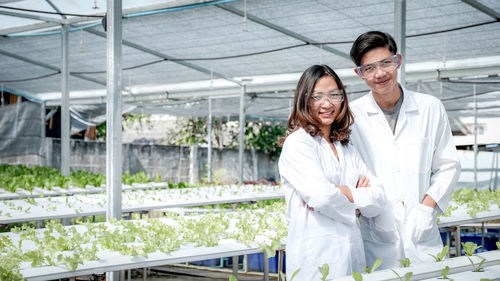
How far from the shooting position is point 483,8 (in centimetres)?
483

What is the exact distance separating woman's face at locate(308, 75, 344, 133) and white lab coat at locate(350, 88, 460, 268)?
338 millimetres

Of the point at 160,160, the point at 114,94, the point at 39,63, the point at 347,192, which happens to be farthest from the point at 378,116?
the point at 160,160

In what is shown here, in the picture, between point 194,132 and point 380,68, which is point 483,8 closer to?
point 380,68

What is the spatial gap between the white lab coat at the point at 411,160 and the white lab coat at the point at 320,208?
241 mm

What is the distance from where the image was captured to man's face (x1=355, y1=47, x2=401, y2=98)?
2125mm

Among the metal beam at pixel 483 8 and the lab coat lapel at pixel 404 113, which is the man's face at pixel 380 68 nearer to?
the lab coat lapel at pixel 404 113

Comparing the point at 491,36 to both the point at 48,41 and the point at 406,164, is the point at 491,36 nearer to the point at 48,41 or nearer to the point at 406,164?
the point at 406,164

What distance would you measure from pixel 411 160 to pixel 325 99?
0.53 m

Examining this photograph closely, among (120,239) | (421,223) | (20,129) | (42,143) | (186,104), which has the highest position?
(186,104)

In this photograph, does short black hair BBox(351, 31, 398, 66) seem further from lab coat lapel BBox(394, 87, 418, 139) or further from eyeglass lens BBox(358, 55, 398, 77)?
lab coat lapel BBox(394, 87, 418, 139)

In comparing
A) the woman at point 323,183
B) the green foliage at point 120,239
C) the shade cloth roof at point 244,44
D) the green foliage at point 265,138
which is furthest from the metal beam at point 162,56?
the green foliage at point 265,138

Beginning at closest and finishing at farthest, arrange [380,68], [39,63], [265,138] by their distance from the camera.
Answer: [380,68] < [39,63] < [265,138]

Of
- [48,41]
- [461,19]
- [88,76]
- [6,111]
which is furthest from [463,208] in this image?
[6,111]

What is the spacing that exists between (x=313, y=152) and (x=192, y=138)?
13.5 metres
